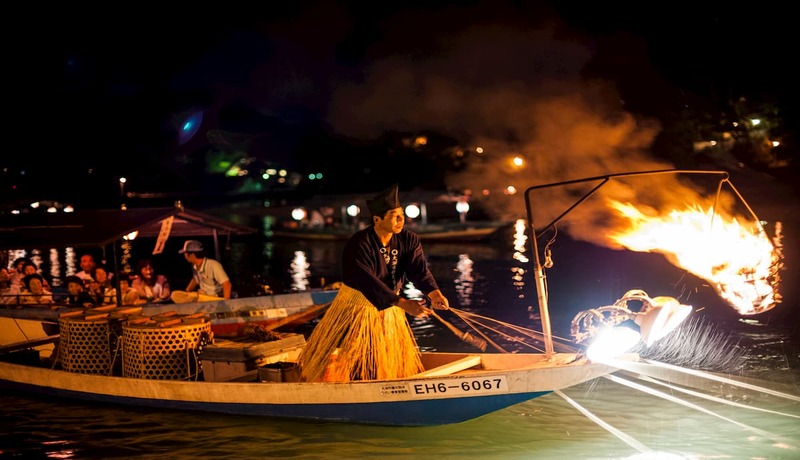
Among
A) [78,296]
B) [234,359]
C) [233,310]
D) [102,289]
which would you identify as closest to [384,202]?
[234,359]

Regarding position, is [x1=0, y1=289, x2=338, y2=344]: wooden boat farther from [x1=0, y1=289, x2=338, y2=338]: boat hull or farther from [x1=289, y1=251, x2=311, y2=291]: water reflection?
[x1=289, y1=251, x2=311, y2=291]: water reflection

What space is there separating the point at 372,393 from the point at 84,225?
702 cm

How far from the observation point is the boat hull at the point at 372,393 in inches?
302

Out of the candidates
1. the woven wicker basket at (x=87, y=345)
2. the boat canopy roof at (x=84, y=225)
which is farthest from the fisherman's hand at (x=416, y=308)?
the boat canopy roof at (x=84, y=225)

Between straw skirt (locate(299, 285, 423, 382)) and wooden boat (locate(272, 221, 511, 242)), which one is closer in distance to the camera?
straw skirt (locate(299, 285, 423, 382))

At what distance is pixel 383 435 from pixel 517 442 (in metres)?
1.48

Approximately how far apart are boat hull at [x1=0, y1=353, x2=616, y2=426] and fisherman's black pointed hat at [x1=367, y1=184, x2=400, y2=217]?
5.81ft

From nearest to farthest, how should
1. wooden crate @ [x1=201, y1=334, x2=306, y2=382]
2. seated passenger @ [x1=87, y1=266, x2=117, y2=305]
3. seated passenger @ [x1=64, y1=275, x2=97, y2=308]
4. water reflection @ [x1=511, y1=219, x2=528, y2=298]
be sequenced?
wooden crate @ [x1=201, y1=334, x2=306, y2=382], seated passenger @ [x1=64, y1=275, x2=97, y2=308], seated passenger @ [x1=87, y1=266, x2=117, y2=305], water reflection @ [x1=511, y1=219, x2=528, y2=298]

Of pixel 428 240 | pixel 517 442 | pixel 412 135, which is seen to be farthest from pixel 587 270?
pixel 412 135

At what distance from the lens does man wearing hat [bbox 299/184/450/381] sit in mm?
8086

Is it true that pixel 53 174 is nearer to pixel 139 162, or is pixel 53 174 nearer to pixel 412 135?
pixel 139 162

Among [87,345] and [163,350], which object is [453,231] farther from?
[163,350]

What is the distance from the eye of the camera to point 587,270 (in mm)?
25188

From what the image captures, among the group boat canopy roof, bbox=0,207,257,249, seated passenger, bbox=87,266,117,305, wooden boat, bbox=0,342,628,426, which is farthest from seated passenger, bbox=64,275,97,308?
wooden boat, bbox=0,342,628,426
